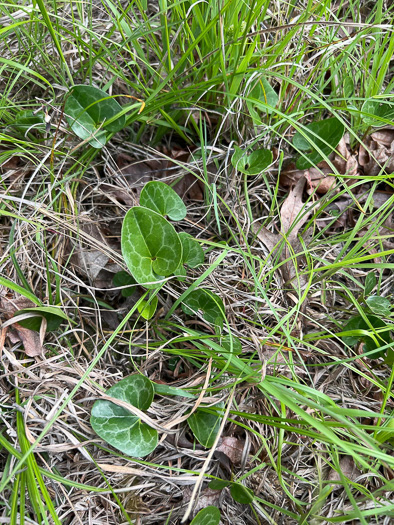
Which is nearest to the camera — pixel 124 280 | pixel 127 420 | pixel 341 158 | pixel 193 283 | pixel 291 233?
pixel 127 420

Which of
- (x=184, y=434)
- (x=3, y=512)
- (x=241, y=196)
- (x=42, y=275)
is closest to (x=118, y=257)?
(x=42, y=275)

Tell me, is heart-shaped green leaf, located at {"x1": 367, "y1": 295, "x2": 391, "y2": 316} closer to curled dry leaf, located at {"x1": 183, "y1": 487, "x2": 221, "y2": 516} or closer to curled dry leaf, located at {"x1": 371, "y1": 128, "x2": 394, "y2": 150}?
curled dry leaf, located at {"x1": 371, "y1": 128, "x2": 394, "y2": 150}

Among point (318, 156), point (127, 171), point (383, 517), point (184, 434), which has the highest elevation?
point (127, 171)

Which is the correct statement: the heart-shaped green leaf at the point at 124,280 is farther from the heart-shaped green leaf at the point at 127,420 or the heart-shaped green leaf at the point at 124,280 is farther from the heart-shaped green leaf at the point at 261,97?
the heart-shaped green leaf at the point at 261,97

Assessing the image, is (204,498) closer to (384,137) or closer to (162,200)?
(162,200)

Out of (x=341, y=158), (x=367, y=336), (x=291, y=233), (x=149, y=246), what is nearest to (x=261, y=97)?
(x=341, y=158)

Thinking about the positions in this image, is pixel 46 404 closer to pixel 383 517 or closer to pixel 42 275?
pixel 42 275
